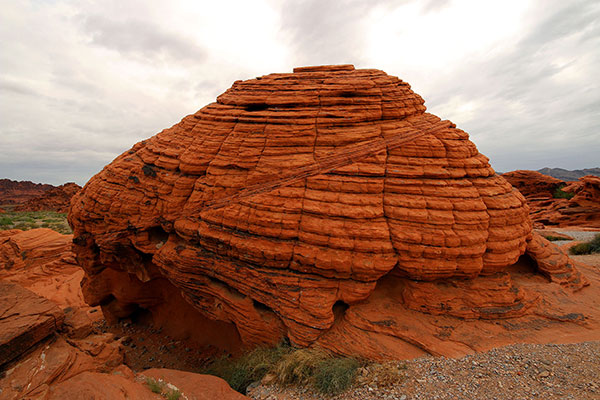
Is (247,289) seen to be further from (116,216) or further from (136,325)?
(136,325)

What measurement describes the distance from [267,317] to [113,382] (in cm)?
335

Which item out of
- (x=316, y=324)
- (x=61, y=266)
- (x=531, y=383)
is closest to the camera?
(x=531, y=383)

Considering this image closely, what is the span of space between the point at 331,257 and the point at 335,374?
2.29 m

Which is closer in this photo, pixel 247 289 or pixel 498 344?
pixel 498 344

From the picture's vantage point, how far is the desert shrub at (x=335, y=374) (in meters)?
5.17

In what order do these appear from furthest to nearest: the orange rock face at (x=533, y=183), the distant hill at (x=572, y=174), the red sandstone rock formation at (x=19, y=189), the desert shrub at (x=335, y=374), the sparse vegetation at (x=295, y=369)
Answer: the distant hill at (x=572, y=174)
the red sandstone rock formation at (x=19, y=189)
the orange rock face at (x=533, y=183)
the sparse vegetation at (x=295, y=369)
the desert shrub at (x=335, y=374)

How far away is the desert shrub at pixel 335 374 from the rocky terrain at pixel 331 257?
218mm

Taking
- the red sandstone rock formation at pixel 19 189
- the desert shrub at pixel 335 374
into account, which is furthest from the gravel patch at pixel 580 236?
the red sandstone rock formation at pixel 19 189

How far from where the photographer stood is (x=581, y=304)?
696cm

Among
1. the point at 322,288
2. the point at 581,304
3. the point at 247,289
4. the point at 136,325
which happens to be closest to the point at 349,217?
the point at 322,288

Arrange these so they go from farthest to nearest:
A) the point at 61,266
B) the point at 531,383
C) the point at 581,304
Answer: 1. the point at 61,266
2. the point at 581,304
3. the point at 531,383

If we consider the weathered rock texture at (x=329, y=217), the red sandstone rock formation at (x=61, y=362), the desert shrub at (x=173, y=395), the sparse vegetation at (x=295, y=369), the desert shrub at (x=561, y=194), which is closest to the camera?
the red sandstone rock formation at (x=61, y=362)

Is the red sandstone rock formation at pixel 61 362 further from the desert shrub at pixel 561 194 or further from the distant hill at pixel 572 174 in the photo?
the distant hill at pixel 572 174

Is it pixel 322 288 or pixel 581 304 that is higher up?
pixel 322 288
